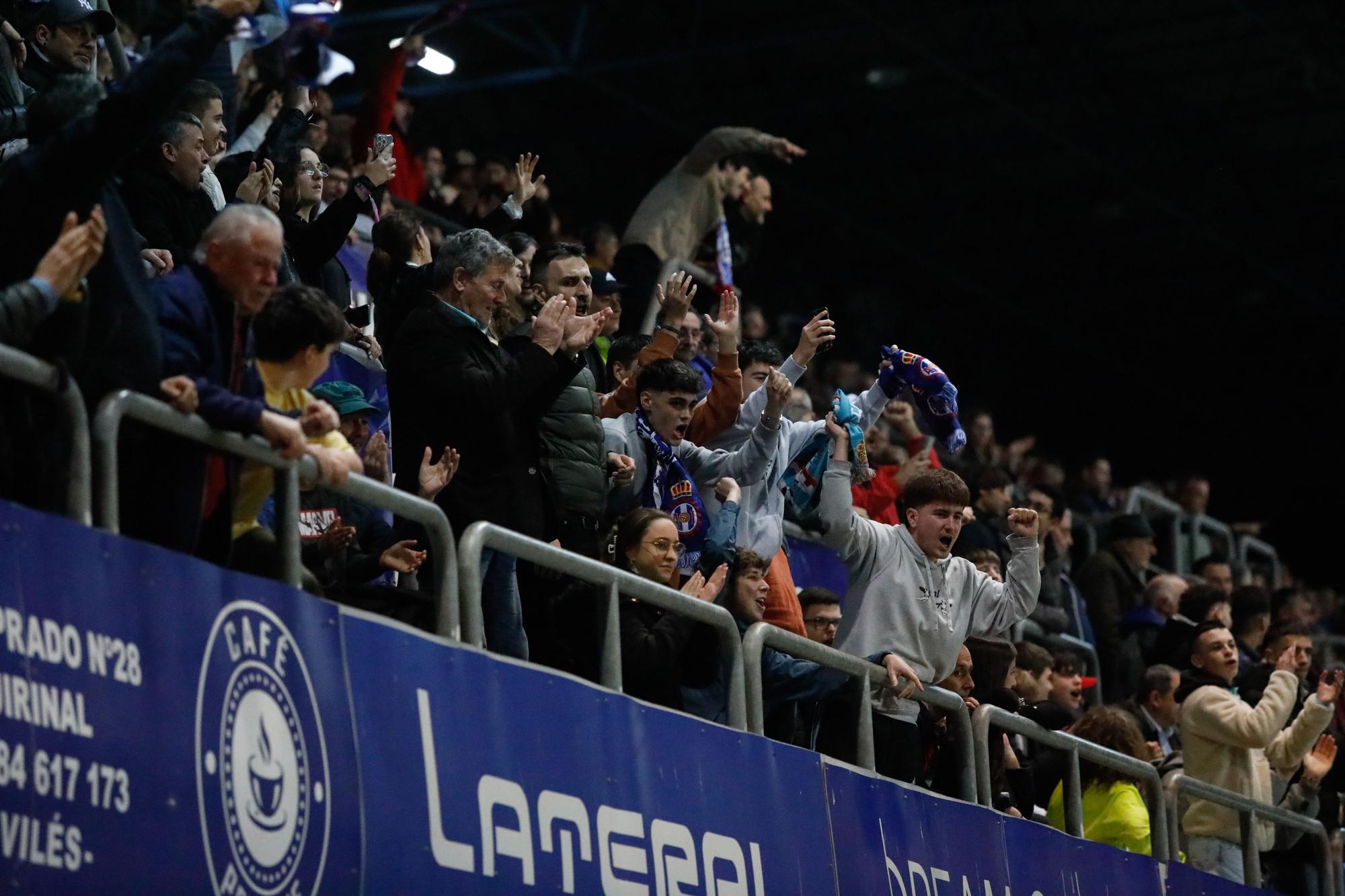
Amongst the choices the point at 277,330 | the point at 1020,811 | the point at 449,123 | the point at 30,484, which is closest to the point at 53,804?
the point at 30,484

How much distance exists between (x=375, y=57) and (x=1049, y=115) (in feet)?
18.7

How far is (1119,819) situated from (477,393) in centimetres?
374

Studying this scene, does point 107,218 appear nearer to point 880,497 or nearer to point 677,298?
point 677,298

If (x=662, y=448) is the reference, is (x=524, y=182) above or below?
above

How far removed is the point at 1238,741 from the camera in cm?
915

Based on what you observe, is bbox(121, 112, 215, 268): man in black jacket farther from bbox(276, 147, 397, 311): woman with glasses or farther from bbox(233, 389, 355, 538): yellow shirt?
bbox(233, 389, 355, 538): yellow shirt

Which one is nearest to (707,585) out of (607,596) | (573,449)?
(573,449)

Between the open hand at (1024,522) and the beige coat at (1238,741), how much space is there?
1.54 meters

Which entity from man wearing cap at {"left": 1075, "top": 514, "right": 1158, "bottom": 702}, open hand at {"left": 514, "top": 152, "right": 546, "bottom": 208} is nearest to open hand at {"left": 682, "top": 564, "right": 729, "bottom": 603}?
open hand at {"left": 514, "top": 152, "right": 546, "bottom": 208}

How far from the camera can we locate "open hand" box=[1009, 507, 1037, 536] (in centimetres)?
808

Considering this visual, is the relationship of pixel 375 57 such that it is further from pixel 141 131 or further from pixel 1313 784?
pixel 141 131

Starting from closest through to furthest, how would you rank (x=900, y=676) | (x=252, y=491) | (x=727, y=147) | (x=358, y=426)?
(x=252, y=491) < (x=358, y=426) < (x=900, y=676) < (x=727, y=147)

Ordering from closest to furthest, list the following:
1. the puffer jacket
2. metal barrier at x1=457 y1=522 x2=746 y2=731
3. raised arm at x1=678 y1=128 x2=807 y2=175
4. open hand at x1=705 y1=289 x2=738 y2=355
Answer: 1. metal barrier at x1=457 y1=522 x2=746 y2=731
2. the puffer jacket
3. open hand at x1=705 y1=289 x2=738 y2=355
4. raised arm at x1=678 y1=128 x2=807 y2=175

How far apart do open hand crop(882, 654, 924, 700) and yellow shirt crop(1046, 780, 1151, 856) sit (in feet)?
5.26
